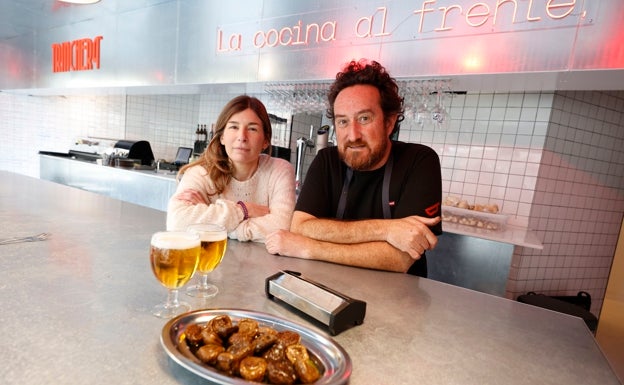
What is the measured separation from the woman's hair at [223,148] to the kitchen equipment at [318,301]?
1.01m

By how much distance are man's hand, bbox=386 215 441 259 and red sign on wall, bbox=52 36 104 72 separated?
494 centimetres

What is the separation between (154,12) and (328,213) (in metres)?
3.86

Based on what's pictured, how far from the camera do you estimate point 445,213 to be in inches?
121

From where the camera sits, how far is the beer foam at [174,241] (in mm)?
716

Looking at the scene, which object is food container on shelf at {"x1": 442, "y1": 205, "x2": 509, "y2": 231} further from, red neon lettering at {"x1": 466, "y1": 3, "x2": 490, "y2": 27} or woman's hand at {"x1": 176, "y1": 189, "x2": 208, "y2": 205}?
woman's hand at {"x1": 176, "y1": 189, "x2": 208, "y2": 205}

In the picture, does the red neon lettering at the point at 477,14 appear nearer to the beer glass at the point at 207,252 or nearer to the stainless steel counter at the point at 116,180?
the beer glass at the point at 207,252

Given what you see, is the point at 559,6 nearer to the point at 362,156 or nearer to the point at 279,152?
the point at 362,156


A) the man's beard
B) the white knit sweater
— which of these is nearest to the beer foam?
the white knit sweater

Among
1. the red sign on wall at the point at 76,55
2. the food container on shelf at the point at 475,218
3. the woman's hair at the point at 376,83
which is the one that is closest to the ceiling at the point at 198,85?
the red sign on wall at the point at 76,55

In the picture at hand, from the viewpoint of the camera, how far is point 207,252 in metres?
0.85

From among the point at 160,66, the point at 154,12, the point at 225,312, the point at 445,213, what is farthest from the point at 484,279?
the point at 154,12

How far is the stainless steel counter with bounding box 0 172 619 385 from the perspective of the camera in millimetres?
569

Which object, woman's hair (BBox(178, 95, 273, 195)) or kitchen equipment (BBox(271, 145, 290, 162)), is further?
kitchen equipment (BBox(271, 145, 290, 162))

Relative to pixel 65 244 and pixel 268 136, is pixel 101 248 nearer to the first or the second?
pixel 65 244
